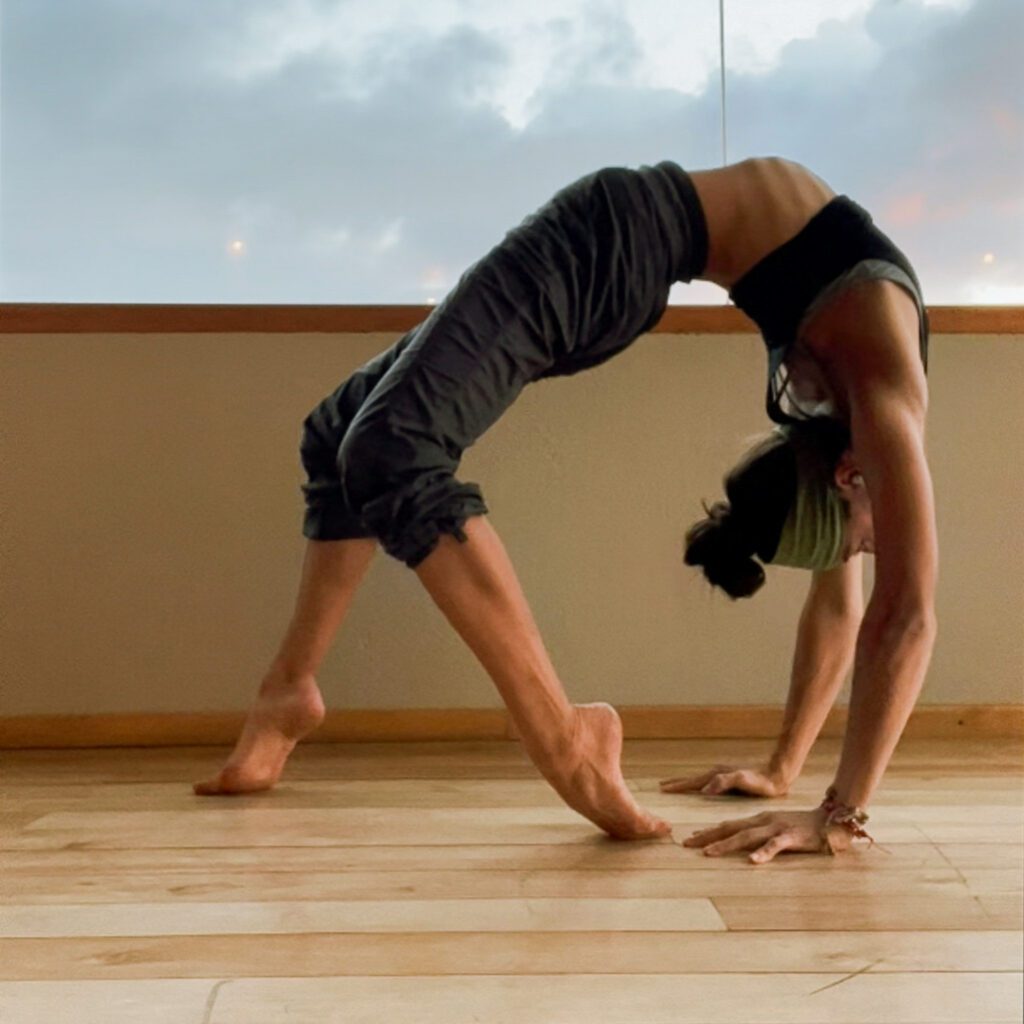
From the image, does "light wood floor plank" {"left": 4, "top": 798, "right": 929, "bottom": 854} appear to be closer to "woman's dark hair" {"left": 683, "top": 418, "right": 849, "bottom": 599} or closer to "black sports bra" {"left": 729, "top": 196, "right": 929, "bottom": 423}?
"woman's dark hair" {"left": 683, "top": 418, "right": 849, "bottom": 599}

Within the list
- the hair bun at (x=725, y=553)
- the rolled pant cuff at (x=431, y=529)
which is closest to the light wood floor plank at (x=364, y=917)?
the rolled pant cuff at (x=431, y=529)

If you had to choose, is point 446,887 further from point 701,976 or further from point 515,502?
point 515,502

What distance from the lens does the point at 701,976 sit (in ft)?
2.70

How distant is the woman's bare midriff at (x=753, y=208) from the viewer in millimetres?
1306

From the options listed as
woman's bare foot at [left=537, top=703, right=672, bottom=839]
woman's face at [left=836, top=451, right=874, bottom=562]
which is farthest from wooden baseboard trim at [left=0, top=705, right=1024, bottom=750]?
woman's bare foot at [left=537, top=703, right=672, bottom=839]

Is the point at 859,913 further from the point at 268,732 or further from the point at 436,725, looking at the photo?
the point at 436,725

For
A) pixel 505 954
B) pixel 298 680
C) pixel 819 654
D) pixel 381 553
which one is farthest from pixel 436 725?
pixel 505 954

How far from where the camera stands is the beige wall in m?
1.95

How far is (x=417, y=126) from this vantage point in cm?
209

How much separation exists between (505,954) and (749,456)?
721mm

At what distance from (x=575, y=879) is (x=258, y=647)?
99 cm

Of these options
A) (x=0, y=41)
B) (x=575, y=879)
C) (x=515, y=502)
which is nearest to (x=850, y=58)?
(x=515, y=502)

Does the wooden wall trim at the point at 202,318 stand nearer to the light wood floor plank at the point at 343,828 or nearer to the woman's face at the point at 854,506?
the woman's face at the point at 854,506

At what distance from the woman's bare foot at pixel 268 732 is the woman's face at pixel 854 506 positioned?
0.68 meters
